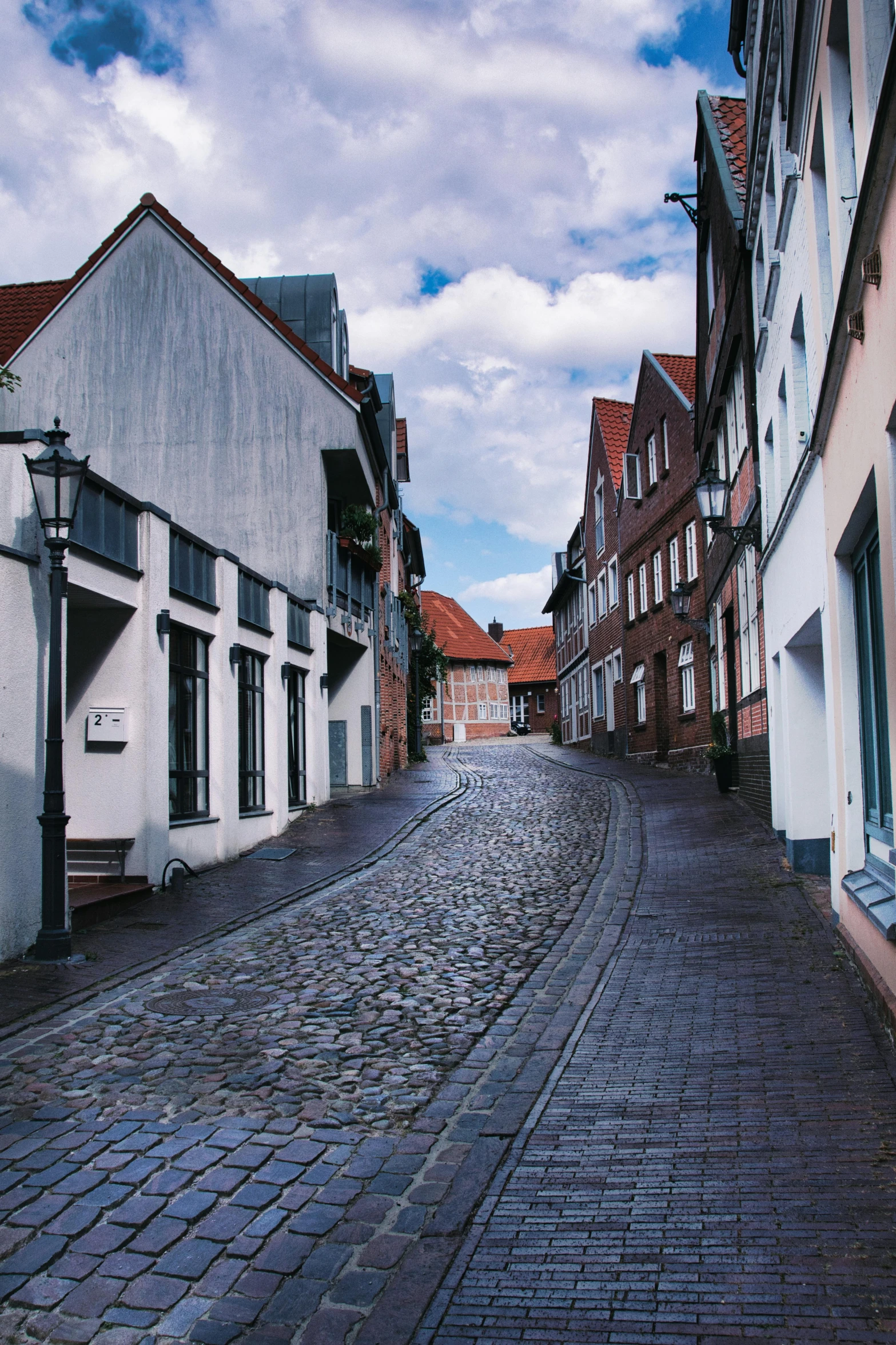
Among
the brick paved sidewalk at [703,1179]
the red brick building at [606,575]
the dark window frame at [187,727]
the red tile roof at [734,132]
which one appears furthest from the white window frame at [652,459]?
the brick paved sidewalk at [703,1179]

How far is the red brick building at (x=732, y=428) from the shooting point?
13.8 meters

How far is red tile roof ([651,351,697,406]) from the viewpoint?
25.1 metres

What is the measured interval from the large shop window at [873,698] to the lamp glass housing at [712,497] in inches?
317

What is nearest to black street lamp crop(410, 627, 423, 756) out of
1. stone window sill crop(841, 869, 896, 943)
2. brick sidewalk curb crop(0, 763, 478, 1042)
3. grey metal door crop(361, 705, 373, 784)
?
grey metal door crop(361, 705, 373, 784)

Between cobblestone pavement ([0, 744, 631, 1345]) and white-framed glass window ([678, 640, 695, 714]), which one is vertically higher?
white-framed glass window ([678, 640, 695, 714])

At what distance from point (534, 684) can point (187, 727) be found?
62.9 metres

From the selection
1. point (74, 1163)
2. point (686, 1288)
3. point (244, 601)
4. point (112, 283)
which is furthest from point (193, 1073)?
point (112, 283)

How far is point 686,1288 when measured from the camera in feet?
9.99

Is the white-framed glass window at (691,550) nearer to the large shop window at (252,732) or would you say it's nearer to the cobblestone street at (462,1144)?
the large shop window at (252,732)

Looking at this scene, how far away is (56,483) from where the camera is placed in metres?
7.76

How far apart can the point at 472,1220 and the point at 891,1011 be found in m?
2.32

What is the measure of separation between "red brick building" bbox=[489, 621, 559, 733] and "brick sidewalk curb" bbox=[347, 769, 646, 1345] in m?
64.4

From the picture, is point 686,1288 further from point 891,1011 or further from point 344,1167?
point 891,1011

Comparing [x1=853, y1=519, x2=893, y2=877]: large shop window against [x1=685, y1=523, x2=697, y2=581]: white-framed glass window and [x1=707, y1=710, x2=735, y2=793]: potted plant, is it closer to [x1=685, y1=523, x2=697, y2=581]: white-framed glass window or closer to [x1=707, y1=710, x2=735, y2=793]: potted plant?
[x1=707, y1=710, x2=735, y2=793]: potted plant
